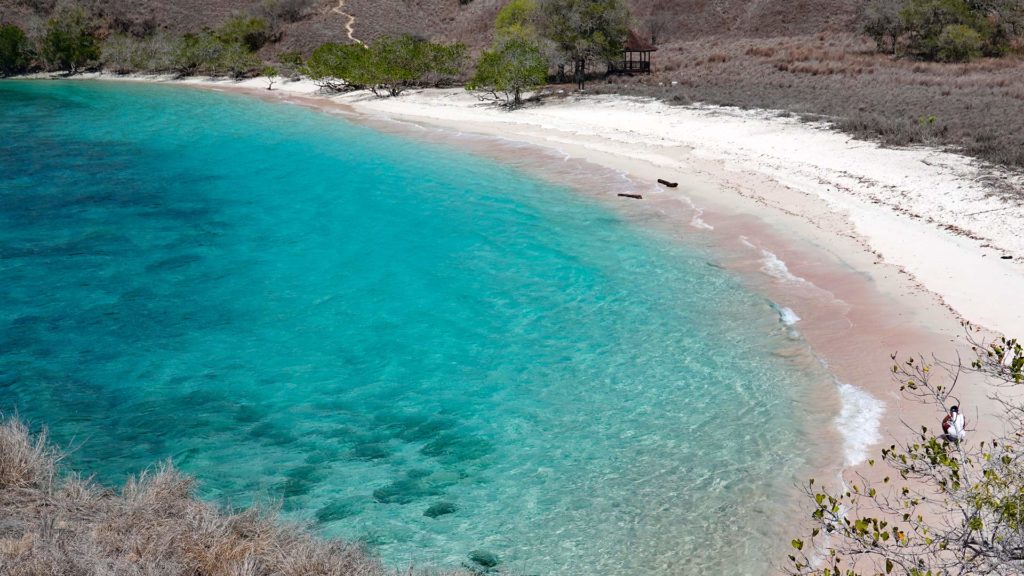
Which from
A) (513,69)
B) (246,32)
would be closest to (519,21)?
(513,69)

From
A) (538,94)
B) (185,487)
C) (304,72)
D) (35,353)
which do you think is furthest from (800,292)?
(304,72)

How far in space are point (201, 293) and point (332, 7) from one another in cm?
8206

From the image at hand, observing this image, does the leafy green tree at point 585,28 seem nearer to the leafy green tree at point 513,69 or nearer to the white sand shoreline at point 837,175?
the leafy green tree at point 513,69

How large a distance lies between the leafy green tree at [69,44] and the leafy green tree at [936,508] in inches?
3876

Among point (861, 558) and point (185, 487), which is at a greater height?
point (185, 487)

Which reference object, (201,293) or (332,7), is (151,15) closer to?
(332,7)

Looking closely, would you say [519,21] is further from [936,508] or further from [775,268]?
[936,508]

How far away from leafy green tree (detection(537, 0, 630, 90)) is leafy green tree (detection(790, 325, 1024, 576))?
129 ft

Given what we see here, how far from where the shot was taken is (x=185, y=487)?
31.1 ft

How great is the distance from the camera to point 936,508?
9.52 metres

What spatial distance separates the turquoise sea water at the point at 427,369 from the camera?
33.9ft

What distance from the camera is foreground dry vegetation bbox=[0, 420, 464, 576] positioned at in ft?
22.5

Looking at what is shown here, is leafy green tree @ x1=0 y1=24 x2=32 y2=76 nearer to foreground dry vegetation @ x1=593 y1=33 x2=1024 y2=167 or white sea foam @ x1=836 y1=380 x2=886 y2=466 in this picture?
foreground dry vegetation @ x1=593 y1=33 x2=1024 y2=167

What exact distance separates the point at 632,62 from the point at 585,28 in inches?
258
